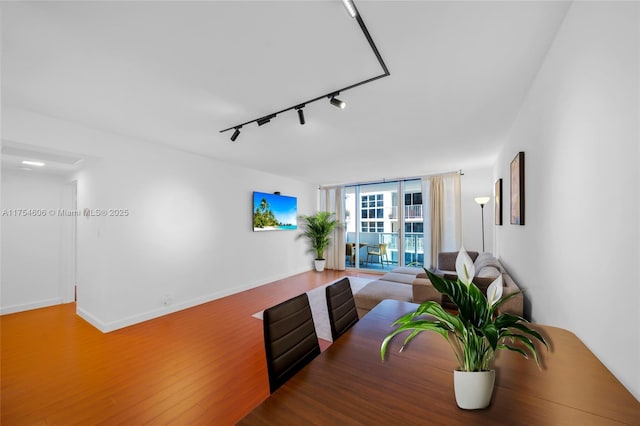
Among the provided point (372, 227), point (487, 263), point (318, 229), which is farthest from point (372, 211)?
point (487, 263)

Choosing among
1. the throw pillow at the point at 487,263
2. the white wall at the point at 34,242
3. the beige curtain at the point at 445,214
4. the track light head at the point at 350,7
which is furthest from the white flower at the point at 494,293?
the white wall at the point at 34,242

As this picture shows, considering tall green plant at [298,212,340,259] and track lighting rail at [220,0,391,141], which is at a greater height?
track lighting rail at [220,0,391,141]

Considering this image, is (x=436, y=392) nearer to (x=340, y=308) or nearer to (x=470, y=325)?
(x=470, y=325)

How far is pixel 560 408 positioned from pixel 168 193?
438 cm

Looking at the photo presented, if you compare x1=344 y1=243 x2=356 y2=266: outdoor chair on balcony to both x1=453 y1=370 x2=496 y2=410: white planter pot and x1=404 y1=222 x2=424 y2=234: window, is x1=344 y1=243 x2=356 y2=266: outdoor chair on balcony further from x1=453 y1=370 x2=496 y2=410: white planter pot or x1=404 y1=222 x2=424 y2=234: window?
x1=453 y1=370 x2=496 y2=410: white planter pot

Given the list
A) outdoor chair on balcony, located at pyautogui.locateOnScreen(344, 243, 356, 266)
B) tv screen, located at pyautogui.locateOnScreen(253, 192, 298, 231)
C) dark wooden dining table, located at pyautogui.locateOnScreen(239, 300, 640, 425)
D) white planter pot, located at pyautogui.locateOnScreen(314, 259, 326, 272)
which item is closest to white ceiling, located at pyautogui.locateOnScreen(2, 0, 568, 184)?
dark wooden dining table, located at pyautogui.locateOnScreen(239, 300, 640, 425)

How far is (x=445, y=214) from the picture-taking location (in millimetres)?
5656

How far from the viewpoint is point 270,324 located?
121 cm

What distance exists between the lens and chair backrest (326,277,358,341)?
1651mm

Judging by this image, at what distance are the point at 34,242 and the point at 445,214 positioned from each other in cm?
782

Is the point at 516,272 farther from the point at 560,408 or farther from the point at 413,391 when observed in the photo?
the point at 413,391

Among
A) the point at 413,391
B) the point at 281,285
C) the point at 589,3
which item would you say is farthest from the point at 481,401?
the point at 281,285

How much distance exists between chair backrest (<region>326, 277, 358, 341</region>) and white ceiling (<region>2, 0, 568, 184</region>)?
1663mm

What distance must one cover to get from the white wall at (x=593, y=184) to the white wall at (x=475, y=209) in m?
3.88
